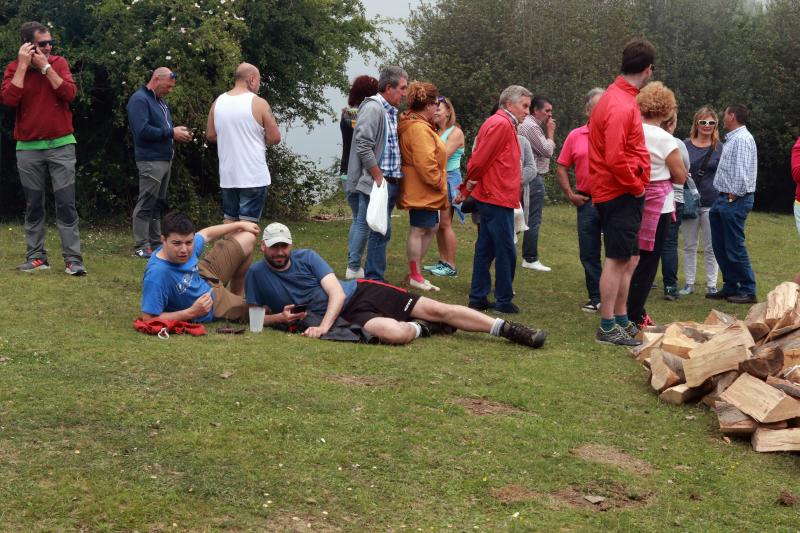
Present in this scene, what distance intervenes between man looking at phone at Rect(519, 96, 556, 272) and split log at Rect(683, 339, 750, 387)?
594 cm

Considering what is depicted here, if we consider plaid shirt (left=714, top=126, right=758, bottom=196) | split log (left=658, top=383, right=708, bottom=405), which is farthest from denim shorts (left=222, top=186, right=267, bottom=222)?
plaid shirt (left=714, top=126, right=758, bottom=196)

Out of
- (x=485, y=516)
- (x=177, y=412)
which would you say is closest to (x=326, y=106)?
(x=177, y=412)

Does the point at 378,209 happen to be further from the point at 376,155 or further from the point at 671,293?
the point at 671,293

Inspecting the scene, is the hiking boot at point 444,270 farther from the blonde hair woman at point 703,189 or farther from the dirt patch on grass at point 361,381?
the dirt patch on grass at point 361,381

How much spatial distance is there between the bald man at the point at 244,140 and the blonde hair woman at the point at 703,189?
15.8ft

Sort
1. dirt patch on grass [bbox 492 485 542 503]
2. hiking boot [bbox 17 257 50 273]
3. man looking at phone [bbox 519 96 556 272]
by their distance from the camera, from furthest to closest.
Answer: man looking at phone [bbox 519 96 556 272]
hiking boot [bbox 17 257 50 273]
dirt patch on grass [bbox 492 485 542 503]

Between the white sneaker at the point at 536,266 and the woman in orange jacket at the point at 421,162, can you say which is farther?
the white sneaker at the point at 536,266

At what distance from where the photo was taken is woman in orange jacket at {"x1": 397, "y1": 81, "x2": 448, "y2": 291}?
10.2 m

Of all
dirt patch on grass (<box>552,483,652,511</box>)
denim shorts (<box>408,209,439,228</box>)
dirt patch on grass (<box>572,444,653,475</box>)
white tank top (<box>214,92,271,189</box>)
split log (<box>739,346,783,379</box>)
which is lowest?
dirt patch on grass (<box>552,483,652,511</box>)

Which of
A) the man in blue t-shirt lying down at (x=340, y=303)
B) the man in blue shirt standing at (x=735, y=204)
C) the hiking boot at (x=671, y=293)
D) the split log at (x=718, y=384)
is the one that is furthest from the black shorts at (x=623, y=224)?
the man in blue shirt standing at (x=735, y=204)

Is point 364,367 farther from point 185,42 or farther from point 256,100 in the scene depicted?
point 185,42

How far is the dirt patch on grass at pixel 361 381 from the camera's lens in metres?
6.65

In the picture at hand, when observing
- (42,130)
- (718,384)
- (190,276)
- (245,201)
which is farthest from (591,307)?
(42,130)

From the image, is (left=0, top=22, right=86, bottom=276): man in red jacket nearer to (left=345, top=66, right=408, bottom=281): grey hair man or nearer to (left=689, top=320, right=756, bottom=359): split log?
(left=345, top=66, right=408, bottom=281): grey hair man
